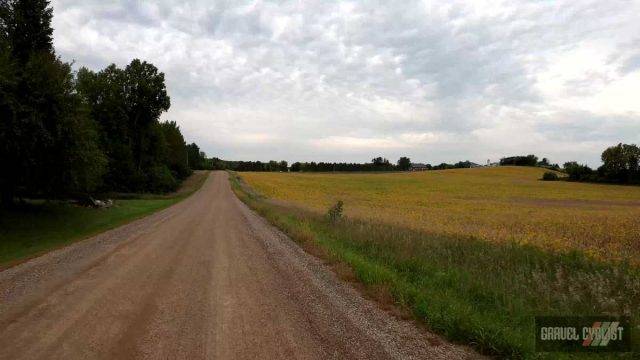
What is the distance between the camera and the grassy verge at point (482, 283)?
6.41 meters

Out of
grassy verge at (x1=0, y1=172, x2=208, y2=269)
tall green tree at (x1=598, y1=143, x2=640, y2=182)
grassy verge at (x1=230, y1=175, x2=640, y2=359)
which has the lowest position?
grassy verge at (x1=0, y1=172, x2=208, y2=269)

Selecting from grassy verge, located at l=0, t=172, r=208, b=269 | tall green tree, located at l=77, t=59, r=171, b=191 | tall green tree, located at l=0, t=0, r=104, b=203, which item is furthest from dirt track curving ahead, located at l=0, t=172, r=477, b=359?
tall green tree, located at l=77, t=59, r=171, b=191

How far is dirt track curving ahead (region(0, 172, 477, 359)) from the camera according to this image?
570 centimetres

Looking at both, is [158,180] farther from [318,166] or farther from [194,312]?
[318,166]

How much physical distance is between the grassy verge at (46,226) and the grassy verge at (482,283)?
31.9ft

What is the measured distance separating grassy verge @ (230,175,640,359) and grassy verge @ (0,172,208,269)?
9.71m

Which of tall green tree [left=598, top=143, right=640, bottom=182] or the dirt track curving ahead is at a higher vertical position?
tall green tree [left=598, top=143, right=640, bottom=182]

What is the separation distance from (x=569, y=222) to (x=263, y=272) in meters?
24.4

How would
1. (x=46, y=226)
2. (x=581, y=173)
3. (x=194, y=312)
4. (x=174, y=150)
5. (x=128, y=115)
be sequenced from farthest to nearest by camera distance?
1. (x=581, y=173)
2. (x=174, y=150)
3. (x=128, y=115)
4. (x=46, y=226)
5. (x=194, y=312)

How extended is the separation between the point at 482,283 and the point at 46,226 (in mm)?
21294

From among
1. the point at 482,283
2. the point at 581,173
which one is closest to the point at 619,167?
the point at 581,173

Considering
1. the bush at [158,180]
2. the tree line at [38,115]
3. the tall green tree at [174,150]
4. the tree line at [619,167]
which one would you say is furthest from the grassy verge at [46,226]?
the tree line at [619,167]

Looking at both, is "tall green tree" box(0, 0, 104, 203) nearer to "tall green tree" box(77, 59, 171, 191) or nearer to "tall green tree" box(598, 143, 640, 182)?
"tall green tree" box(77, 59, 171, 191)

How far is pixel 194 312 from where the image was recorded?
286 inches
